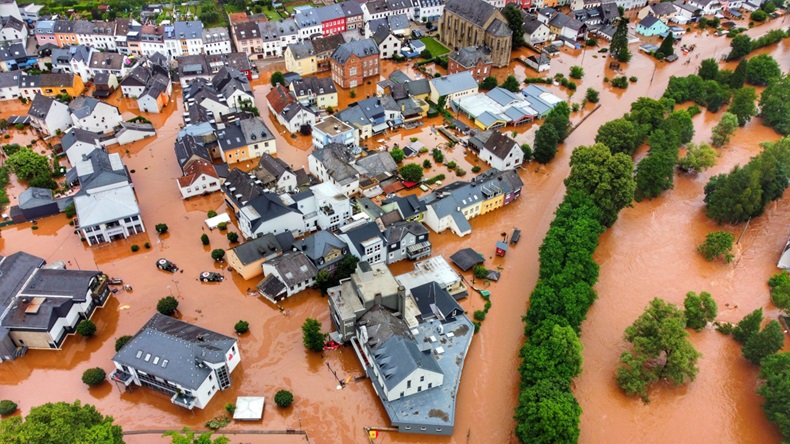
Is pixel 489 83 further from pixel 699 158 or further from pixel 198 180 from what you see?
pixel 198 180

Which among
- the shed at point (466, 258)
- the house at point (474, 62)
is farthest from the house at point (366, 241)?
the house at point (474, 62)

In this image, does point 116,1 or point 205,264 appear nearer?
point 205,264

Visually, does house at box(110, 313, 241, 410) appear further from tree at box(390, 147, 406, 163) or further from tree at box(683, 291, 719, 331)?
tree at box(683, 291, 719, 331)

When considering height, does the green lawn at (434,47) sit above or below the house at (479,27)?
below

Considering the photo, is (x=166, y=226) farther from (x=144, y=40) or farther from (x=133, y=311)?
(x=144, y=40)

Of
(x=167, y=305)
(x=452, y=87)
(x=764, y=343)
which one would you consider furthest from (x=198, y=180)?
(x=764, y=343)

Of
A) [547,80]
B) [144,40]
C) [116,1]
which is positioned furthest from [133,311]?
[116,1]

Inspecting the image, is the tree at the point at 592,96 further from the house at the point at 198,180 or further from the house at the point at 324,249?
the house at the point at 198,180

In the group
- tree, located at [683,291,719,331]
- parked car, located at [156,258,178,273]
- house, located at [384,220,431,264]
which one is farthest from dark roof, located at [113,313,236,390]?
tree, located at [683,291,719,331]
